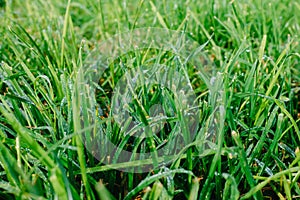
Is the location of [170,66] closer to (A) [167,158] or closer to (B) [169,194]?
(A) [167,158]

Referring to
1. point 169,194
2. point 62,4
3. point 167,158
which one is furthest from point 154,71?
point 62,4

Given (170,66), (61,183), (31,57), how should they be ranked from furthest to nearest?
(31,57) → (170,66) → (61,183)

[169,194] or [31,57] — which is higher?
[31,57]

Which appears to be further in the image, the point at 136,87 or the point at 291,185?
the point at 136,87

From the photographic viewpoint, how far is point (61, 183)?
2.02 feet

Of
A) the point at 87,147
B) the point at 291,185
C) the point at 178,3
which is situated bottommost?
the point at 291,185

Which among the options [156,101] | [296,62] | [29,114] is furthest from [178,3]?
[29,114]

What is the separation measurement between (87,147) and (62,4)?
3.94 feet

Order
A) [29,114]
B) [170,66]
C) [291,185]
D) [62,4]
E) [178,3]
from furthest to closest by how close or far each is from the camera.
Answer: [62,4] → [178,3] → [170,66] → [29,114] → [291,185]

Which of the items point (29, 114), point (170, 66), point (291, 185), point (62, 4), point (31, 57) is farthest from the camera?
point (62, 4)

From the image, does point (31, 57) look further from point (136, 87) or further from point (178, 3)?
point (178, 3)

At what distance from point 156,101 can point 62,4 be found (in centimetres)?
108

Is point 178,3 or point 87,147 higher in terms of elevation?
point 178,3

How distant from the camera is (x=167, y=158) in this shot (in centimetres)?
80
